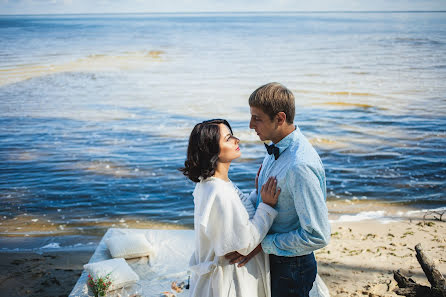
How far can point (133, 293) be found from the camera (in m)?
3.86

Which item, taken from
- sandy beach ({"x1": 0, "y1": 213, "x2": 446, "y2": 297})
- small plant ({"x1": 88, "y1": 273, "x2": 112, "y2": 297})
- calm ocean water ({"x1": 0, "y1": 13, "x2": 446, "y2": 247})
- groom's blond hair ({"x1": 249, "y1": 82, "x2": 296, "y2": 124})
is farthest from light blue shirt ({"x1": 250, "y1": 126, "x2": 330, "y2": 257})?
calm ocean water ({"x1": 0, "y1": 13, "x2": 446, "y2": 247})

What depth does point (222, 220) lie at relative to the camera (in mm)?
2098

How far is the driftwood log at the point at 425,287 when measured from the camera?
344cm

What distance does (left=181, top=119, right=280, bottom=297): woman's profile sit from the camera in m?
2.10

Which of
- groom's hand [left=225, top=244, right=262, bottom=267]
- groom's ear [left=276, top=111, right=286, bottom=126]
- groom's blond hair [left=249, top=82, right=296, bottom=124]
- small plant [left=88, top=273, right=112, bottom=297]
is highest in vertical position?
groom's blond hair [left=249, top=82, right=296, bottom=124]

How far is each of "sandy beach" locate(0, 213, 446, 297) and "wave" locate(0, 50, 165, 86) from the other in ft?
51.3

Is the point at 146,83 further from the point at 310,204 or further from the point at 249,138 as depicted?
the point at 310,204

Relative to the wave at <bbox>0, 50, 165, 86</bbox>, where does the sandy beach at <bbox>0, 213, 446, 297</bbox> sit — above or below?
below

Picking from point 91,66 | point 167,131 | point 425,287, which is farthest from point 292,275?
point 91,66

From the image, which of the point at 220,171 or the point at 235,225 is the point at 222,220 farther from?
the point at 220,171

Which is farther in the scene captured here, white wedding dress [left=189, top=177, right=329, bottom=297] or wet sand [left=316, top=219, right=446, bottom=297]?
wet sand [left=316, top=219, right=446, bottom=297]

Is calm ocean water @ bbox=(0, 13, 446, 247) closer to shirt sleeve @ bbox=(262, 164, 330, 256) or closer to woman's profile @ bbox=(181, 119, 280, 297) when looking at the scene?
woman's profile @ bbox=(181, 119, 280, 297)

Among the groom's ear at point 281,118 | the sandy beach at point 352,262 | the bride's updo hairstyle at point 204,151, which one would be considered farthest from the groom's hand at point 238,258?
the sandy beach at point 352,262

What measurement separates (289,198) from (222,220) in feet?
1.06
